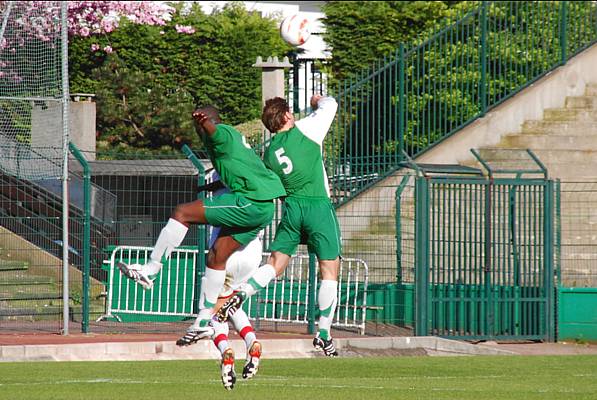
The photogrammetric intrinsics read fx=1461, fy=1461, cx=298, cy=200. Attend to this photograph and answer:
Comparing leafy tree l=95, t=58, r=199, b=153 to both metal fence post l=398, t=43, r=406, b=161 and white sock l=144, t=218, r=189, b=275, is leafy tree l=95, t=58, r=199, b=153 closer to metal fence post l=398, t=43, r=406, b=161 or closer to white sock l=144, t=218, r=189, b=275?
metal fence post l=398, t=43, r=406, b=161

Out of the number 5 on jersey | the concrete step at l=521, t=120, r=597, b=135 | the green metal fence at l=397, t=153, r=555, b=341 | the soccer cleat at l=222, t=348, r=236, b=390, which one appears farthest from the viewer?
the concrete step at l=521, t=120, r=597, b=135

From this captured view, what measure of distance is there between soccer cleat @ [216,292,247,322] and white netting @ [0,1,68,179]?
7470mm

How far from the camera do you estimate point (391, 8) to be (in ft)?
117

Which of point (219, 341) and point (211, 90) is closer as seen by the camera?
point (219, 341)

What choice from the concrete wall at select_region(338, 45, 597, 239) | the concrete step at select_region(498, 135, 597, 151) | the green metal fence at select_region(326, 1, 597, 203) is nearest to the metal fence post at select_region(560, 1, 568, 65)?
the green metal fence at select_region(326, 1, 597, 203)

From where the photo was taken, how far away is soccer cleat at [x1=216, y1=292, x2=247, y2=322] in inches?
495

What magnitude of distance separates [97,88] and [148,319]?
12.0 m

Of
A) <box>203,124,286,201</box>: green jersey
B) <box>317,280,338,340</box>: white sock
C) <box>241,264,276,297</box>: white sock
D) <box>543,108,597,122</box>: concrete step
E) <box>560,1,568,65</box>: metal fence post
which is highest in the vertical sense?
<box>560,1,568,65</box>: metal fence post

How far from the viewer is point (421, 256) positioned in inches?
795

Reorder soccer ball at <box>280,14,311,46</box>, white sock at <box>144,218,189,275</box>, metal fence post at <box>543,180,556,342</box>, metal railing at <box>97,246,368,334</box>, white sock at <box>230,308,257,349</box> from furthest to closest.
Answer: metal fence post at <box>543,180,556,342</box> < metal railing at <box>97,246,368,334</box> < soccer ball at <box>280,14,311,46</box> < white sock at <box>230,308,257,349</box> < white sock at <box>144,218,189,275</box>

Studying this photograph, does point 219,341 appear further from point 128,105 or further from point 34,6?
point 128,105

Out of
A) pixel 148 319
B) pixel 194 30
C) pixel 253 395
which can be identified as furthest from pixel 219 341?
pixel 194 30

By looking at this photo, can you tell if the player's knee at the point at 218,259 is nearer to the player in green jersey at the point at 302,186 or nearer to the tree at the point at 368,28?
the player in green jersey at the point at 302,186

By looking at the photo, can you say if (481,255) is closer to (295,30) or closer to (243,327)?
(295,30)
